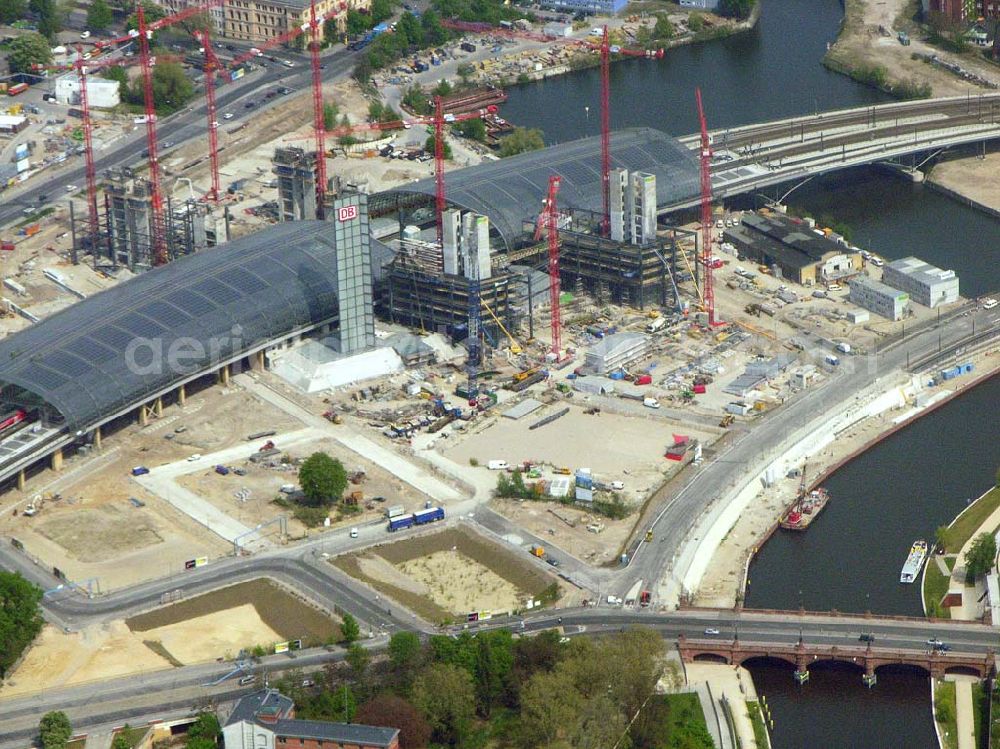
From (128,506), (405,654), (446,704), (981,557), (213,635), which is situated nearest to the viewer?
(446,704)

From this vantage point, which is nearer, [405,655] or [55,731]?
[55,731]

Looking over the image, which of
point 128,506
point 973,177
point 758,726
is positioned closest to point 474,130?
point 973,177

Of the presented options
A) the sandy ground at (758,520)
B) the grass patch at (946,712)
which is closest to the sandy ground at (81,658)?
the sandy ground at (758,520)

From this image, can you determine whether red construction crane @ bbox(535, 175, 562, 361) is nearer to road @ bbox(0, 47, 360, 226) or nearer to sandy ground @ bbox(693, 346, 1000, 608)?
sandy ground @ bbox(693, 346, 1000, 608)

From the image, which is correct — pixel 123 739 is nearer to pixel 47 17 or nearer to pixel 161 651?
pixel 161 651

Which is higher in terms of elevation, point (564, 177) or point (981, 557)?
point (564, 177)

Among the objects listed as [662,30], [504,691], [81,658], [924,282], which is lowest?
[662,30]

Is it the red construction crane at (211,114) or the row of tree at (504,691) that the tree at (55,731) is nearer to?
the row of tree at (504,691)

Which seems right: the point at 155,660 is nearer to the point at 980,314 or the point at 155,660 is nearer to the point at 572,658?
the point at 572,658

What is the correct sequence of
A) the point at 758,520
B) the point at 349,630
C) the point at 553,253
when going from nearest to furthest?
the point at 349,630
the point at 758,520
the point at 553,253
